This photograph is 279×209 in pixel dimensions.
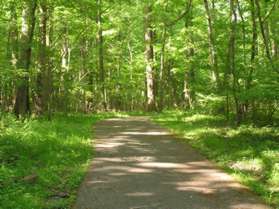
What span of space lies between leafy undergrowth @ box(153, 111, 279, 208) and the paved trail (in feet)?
1.15

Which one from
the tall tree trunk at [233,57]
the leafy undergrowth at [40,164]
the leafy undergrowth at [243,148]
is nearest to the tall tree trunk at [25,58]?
the leafy undergrowth at [40,164]

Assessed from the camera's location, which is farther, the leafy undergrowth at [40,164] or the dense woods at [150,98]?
Answer: the dense woods at [150,98]

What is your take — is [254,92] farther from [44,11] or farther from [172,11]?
[172,11]

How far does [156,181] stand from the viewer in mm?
9023

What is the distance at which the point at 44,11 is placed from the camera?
62.7 ft

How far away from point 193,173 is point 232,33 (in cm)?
777

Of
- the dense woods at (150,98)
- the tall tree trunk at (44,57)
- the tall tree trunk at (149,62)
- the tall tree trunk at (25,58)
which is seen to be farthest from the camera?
the tall tree trunk at (149,62)

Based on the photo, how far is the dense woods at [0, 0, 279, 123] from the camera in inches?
648

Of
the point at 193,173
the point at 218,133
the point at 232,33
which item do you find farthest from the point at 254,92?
the point at 193,173

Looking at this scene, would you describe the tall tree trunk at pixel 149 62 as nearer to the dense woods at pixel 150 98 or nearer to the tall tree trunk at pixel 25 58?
the dense woods at pixel 150 98

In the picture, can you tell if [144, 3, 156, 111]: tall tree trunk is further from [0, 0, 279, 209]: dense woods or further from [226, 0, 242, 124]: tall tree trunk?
[226, 0, 242, 124]: tall tree trunk

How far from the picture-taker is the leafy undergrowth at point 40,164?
769 centimetres

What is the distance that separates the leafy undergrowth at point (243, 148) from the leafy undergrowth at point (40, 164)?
3.40m

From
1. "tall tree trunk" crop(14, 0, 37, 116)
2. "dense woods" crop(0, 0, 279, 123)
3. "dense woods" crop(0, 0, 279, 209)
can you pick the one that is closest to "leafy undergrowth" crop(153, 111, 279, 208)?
"dense woods" crop(0, 0, 279, 209)
